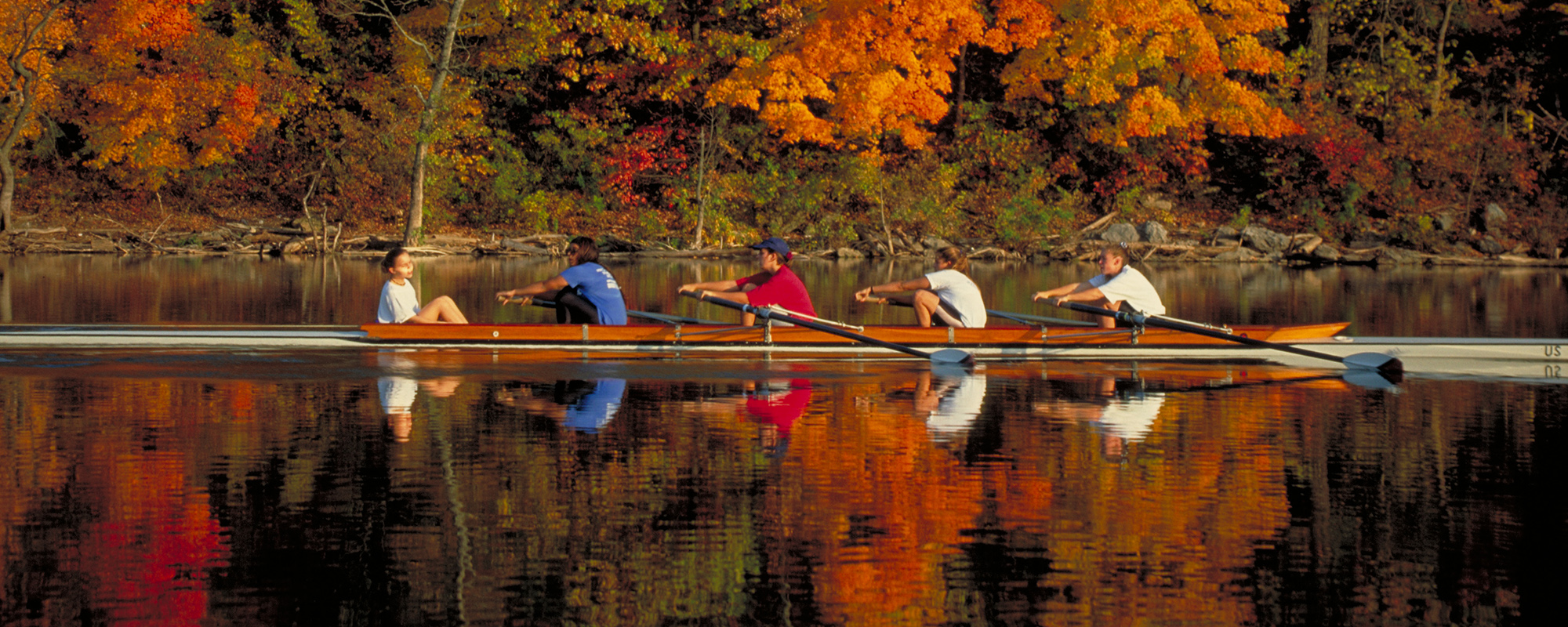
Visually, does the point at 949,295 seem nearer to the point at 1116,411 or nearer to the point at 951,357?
the point at 951,357

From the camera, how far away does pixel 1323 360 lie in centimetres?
1631

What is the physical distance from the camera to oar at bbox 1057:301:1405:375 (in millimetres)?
15406

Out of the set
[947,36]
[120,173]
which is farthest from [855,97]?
[120,173]

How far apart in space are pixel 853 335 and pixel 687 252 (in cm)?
2250

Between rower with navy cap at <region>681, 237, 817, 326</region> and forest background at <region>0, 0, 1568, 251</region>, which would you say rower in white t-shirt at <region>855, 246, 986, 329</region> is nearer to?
rower with navy cap at <region>681, 237, 817, 326</region>

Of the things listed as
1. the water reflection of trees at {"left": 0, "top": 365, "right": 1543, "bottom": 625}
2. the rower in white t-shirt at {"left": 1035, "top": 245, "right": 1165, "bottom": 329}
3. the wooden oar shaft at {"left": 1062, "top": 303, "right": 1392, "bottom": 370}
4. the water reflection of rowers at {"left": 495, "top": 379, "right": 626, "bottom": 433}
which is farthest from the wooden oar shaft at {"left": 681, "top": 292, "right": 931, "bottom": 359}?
the water reflection of trees at {"left": 0, "top": 365, "right": 1543, "bottom": 625}

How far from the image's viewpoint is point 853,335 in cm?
1591

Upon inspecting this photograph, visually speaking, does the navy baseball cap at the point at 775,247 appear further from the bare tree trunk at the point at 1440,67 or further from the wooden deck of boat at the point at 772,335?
Answer: the bare tree trunk at the point at 1440,67

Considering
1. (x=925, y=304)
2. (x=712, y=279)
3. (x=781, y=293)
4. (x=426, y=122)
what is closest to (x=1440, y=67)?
(x=712, y=279)

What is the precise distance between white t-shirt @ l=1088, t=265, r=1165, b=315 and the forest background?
770 inches

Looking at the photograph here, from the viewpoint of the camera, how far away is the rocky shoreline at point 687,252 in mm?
38125

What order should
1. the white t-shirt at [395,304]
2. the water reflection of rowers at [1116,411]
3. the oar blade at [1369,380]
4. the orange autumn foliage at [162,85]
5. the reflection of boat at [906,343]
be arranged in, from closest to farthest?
the water reflection of rowers at [1116,411], the oar blade at [1369,380], the reflection of boat at [906,343], the white t-shirt at [395,304], the orange autumn foliage at [162,85]

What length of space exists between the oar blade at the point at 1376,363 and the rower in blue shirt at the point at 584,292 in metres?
7.14

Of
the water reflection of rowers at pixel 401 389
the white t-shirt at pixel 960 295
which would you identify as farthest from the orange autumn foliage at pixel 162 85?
the white t-shirt at pixel 960 295
